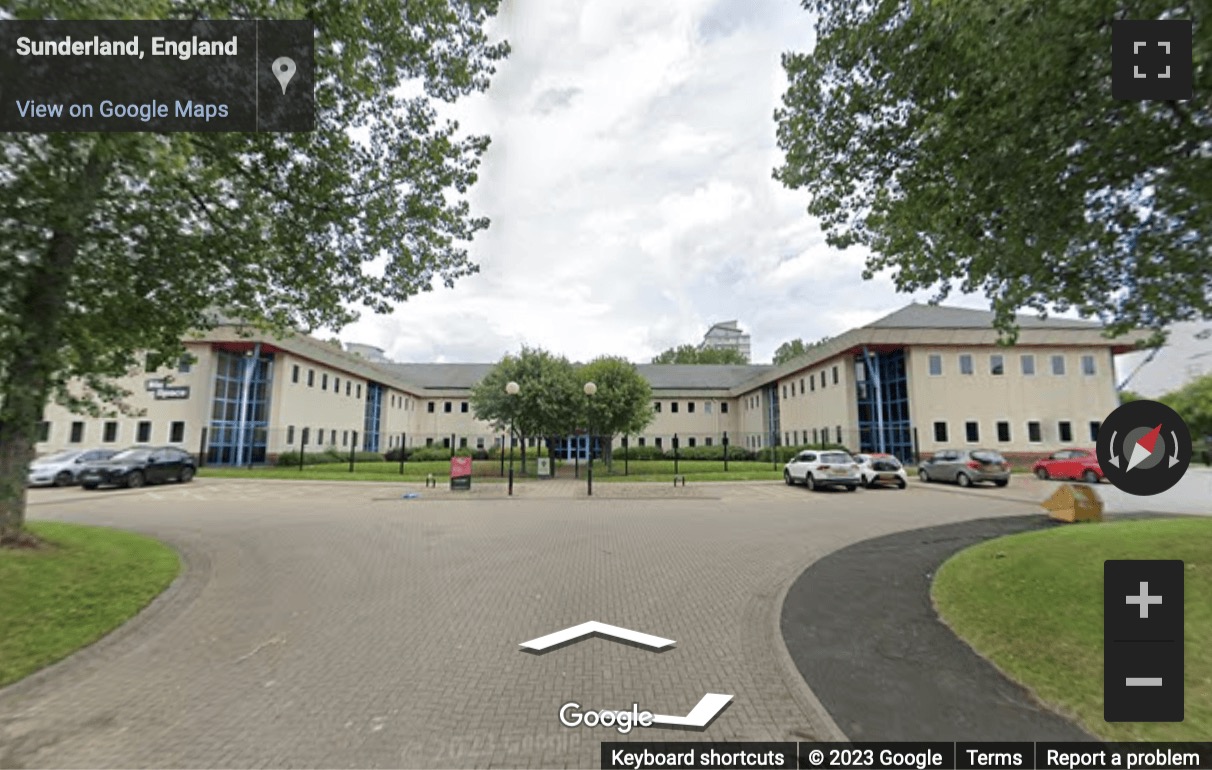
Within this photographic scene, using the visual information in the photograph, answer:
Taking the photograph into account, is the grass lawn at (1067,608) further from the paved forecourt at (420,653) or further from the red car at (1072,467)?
the red car at (1072,467)

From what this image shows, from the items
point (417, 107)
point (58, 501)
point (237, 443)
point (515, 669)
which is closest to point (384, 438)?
point (237, 443)

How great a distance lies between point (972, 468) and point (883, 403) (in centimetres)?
1502

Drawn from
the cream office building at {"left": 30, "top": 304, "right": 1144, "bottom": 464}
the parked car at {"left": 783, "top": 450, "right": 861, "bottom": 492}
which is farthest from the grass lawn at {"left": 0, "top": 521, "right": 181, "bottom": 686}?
the cream office building at {"left": 30, "top": 304, "right": 1144, "bottom": 464}

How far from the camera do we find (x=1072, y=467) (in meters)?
22.6

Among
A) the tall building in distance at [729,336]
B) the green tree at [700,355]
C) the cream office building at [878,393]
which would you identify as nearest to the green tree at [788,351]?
the green tree at [700,355]

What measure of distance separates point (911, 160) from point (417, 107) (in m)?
8.49

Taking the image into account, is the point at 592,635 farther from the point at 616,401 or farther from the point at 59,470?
the point at 59,470

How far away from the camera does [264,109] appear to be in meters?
7.86

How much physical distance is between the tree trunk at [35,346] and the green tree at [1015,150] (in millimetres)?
10297

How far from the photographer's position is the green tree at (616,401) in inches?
1176

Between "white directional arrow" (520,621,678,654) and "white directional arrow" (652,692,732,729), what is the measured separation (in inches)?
43.5

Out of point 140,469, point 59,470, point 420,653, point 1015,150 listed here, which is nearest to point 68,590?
point 420,653

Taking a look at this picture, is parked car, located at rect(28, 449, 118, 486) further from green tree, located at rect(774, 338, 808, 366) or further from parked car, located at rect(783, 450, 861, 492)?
green tree, located at rect(774, 338, 808, 366)

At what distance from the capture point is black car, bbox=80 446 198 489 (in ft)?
66.7
